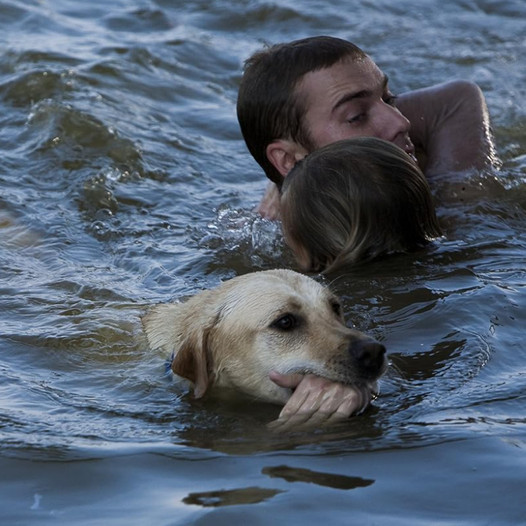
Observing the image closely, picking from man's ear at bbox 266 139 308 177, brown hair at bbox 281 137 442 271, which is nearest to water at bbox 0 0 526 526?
brown hair at bbox 281 137 442 271

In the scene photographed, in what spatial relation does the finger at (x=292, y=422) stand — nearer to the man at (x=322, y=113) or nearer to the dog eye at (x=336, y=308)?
the dog eye at (x=336, y=308)

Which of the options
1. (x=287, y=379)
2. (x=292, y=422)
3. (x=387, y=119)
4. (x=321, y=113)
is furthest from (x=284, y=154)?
(x=292, y=422)

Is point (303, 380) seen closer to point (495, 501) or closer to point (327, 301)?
point (327, 301)

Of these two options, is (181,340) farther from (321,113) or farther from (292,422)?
(321,113)

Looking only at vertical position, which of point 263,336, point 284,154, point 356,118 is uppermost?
point 356,118

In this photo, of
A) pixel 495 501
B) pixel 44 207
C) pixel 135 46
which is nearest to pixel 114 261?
pixel 44 207

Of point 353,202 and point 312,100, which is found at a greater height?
point 312,100

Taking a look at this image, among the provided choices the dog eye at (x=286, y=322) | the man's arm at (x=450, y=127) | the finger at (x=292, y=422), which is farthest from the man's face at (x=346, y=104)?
the finger at (x=292, y=422)

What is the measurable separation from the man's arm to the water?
0.25 m

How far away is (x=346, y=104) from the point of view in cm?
712

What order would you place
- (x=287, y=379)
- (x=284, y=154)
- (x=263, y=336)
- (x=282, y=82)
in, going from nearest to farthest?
1. (x=287, y=379)
2. (x=263, y=336)
3. (x=282, y=82)
4. (x=284, y=154)

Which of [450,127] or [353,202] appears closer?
[353,202]

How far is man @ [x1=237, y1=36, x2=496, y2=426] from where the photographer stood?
7.13 m

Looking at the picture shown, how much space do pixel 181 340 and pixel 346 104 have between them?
252cm
